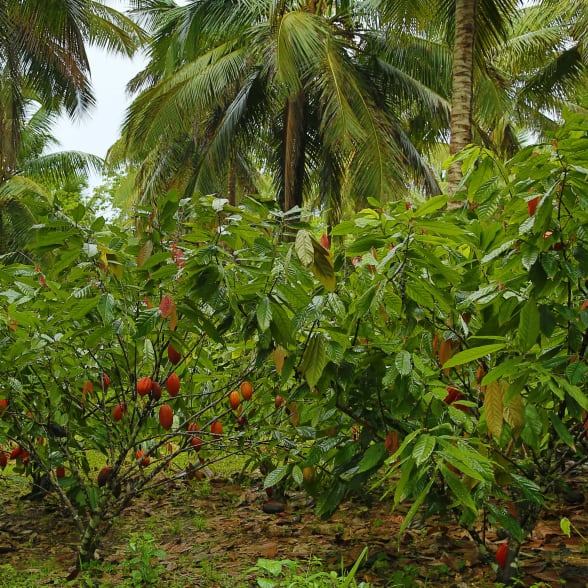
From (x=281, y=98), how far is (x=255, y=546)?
9143 millimetres

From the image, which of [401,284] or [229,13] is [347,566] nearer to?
[401,284]

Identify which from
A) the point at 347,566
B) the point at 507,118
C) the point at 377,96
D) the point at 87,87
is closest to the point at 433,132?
the point at 377,96

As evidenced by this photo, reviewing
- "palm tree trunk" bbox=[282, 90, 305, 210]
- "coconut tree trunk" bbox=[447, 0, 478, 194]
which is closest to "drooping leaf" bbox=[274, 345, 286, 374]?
"coconut tree trunk" bbox=[447, 0, 478, 194]

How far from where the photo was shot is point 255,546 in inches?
130

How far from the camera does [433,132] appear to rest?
12.8 metres

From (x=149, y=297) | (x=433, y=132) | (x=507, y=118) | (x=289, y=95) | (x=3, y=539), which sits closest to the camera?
(x=149, y=297)

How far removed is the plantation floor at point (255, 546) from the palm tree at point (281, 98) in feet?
18.0

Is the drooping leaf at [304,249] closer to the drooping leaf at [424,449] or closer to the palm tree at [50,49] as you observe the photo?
the drooping leaf at [424,449]

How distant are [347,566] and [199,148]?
1114 cm

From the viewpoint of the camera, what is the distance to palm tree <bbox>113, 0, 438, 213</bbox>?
8.87 m

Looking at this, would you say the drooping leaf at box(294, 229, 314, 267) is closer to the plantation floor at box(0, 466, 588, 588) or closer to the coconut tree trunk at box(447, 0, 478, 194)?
the plantation floor at box(0, 466, 588, 588)

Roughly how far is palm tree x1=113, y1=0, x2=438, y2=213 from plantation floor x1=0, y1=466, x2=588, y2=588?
216 inches

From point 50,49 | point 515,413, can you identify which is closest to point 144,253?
point 515,413

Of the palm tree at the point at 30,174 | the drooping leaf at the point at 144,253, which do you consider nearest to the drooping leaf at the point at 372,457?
the drooping leaf at the point at 144,253
